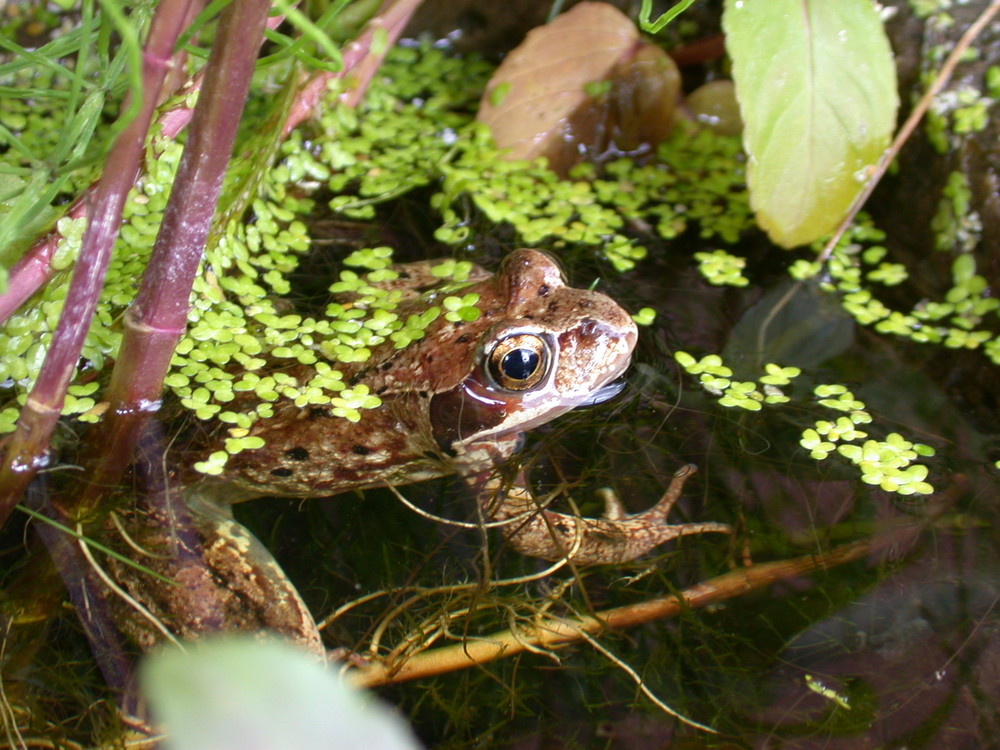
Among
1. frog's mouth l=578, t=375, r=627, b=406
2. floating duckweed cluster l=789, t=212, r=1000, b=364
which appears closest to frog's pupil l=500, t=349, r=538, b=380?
frog's mouth l=578, t=375, r=627, b=406

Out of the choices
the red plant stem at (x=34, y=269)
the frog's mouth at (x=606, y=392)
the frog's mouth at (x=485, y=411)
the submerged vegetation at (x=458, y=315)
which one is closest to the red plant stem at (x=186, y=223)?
the submerged vegetation at (x=458, y=315)

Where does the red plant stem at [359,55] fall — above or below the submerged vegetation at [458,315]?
above

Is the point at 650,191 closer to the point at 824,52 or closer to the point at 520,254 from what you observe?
the point at 824,52

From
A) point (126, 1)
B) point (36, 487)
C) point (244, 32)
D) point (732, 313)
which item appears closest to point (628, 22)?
point (732, 313)

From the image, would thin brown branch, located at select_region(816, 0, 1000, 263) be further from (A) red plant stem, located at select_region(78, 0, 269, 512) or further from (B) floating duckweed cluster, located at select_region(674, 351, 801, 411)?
(A) red plant stem, located at select_region(78, 0, 269, 512)

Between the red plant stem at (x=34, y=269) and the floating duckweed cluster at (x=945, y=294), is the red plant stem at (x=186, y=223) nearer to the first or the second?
the red plant stem at (x=34, y=269)

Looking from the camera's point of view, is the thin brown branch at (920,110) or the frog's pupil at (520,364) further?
the thin brown branch at (920,110)

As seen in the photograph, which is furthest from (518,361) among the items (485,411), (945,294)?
(945,294)
